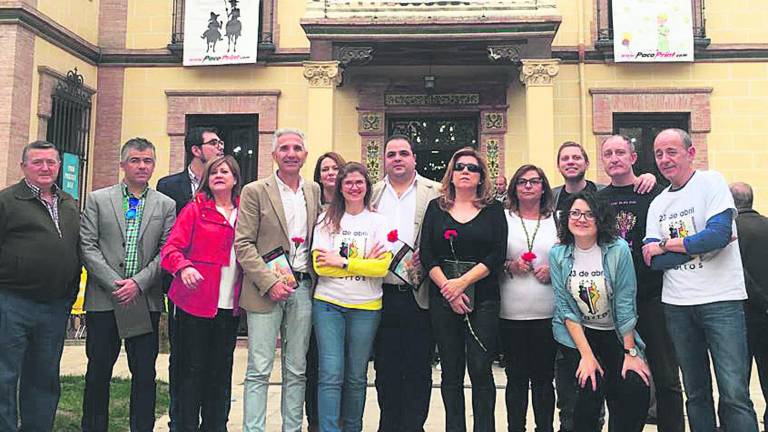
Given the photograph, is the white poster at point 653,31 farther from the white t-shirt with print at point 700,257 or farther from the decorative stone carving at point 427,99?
the white t-shirt with print at point 700,257

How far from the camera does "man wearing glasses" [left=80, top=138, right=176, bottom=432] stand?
4.17 metres

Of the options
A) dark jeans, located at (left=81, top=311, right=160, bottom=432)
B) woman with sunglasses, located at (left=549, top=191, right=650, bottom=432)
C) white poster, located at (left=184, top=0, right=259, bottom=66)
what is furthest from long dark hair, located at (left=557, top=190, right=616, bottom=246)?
white poster, located at (left=184, top=0, right=259, bottom=66)

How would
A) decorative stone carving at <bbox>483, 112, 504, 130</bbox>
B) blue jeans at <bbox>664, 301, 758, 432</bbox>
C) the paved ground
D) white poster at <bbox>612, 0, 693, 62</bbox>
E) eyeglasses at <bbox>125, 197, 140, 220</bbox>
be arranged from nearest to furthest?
blue jeans at <bbox>664, 301, 758, 432</bbox> < eyeglasses at <bbox>125, 197, 140, 220</bbox> < the paved ground < white poster at <bbox>612, 0, 693, 62</bbox> < decorative stone carving at <bbox>483, 112, 504, 130</bbox>

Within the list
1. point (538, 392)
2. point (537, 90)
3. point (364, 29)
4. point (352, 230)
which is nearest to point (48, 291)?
point (352, 230)

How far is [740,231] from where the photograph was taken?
4746 millimetres

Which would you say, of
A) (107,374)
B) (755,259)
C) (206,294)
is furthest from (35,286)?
(755,259)

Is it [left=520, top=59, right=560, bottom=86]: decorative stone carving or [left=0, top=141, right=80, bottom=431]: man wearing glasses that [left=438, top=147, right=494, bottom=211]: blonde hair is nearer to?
[left=0, top=141, right=80, bottom=431]: man wearing glasses

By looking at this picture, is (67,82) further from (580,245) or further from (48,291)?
(580,245)

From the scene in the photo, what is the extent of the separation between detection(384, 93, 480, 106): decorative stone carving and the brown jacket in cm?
718

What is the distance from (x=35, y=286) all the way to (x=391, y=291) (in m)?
2.22

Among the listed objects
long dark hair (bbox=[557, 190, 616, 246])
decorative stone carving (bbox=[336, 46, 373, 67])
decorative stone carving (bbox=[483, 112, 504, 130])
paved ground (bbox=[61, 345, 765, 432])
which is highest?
decorative stone carving (bbox=[336, 46, 373, 67])

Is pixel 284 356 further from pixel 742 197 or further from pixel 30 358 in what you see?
pixel 742 197

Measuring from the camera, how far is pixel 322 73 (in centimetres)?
956

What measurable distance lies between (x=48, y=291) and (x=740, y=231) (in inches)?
187
